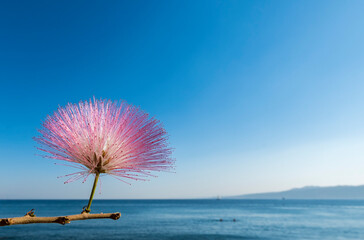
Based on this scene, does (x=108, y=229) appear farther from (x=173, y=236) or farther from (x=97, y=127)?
(x=97, y=127)

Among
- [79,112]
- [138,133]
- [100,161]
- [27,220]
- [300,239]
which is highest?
[79,112]

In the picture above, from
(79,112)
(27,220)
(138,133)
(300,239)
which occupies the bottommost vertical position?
(300,239)

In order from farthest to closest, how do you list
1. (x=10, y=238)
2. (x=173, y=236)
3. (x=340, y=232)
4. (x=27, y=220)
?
(x=340, y=232) → (x=173, y=236) → (x=10, y=238) → (x=27, y=220)

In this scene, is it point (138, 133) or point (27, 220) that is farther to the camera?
point (138, 133)

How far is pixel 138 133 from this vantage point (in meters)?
1.62

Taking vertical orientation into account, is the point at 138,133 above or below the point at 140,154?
above

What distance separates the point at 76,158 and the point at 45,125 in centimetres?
→ 22

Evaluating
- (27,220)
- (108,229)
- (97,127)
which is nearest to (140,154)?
(97,127)

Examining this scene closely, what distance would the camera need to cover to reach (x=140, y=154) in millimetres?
1615

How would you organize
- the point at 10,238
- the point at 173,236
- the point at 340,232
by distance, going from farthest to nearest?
the point at 340,232 → the point at 173,236 → the point at 10,238

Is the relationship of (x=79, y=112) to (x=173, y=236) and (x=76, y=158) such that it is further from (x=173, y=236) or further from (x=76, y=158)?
(x=173, y=236)

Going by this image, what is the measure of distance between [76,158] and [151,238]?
46767 mm

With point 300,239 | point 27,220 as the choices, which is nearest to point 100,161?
point 27,220

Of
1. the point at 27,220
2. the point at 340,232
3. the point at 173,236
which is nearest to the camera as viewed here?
the point at 27,220
